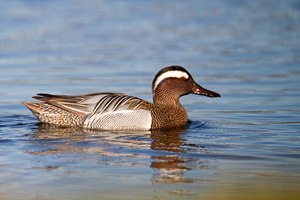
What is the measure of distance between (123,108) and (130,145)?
1.73 m

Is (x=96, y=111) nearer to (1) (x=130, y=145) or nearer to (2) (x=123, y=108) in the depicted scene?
(2) (x=123, y=108)

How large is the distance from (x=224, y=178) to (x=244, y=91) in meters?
6.45

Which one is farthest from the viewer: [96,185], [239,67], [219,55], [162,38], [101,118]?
[162,38]

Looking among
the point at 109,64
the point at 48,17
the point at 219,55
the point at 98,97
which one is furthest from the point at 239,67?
the point at 48,17

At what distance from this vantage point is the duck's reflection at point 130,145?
9430 millimetres

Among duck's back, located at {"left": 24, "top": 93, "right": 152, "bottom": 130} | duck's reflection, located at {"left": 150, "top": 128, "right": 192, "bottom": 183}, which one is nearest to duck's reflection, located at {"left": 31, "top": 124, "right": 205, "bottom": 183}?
duck's reflection, located at {"left": 150, "top": 128, "right": 192, "bottom": 183}

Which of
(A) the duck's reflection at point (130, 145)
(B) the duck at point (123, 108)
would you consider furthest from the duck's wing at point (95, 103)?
(A) the duck's reflection at point (130, 145)

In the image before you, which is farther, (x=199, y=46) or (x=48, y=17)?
(x=48, y=17)

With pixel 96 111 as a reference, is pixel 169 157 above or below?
below

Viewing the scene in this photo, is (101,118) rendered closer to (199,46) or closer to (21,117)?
(21,117)

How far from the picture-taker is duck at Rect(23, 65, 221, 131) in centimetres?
1246

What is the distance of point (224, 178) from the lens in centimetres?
886

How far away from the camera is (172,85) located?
13133 millimetres

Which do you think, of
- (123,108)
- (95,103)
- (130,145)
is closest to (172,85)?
(123,108)
